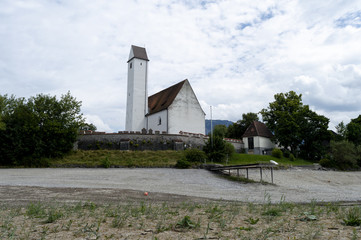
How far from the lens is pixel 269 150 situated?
163ft

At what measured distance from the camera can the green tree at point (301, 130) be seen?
155 feet

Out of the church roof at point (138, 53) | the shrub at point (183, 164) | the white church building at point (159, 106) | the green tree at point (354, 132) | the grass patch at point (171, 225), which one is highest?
the church roof at point (138, 53)

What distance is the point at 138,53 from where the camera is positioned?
51.3m

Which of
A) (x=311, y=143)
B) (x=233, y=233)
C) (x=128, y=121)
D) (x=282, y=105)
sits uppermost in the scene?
(x=282, y=105)

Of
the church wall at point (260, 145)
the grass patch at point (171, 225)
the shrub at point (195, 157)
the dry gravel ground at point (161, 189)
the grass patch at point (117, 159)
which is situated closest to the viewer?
the grass patch at point (171, 225)

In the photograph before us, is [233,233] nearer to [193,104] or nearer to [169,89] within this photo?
[193,104]

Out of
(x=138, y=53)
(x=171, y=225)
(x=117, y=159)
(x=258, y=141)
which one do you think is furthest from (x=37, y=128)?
(x=258, y=141)

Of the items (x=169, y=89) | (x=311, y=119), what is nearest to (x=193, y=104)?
(x=169, y=89)

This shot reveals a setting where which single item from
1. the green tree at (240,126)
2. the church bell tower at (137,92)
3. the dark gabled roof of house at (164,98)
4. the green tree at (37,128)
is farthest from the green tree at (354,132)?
the green tree at (37,128)

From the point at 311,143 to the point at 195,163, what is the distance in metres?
26.6

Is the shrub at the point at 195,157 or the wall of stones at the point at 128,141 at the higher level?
the wall of stones at the point at 128,141

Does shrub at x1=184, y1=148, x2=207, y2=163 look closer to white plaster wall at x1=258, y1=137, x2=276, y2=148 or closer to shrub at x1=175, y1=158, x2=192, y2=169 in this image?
shrub at x1=175, y1=158, x2=192, y2=169

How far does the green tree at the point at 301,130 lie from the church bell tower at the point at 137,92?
23.9m

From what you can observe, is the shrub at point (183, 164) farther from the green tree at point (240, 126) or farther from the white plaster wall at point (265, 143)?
the green tree at point (240, 126)
